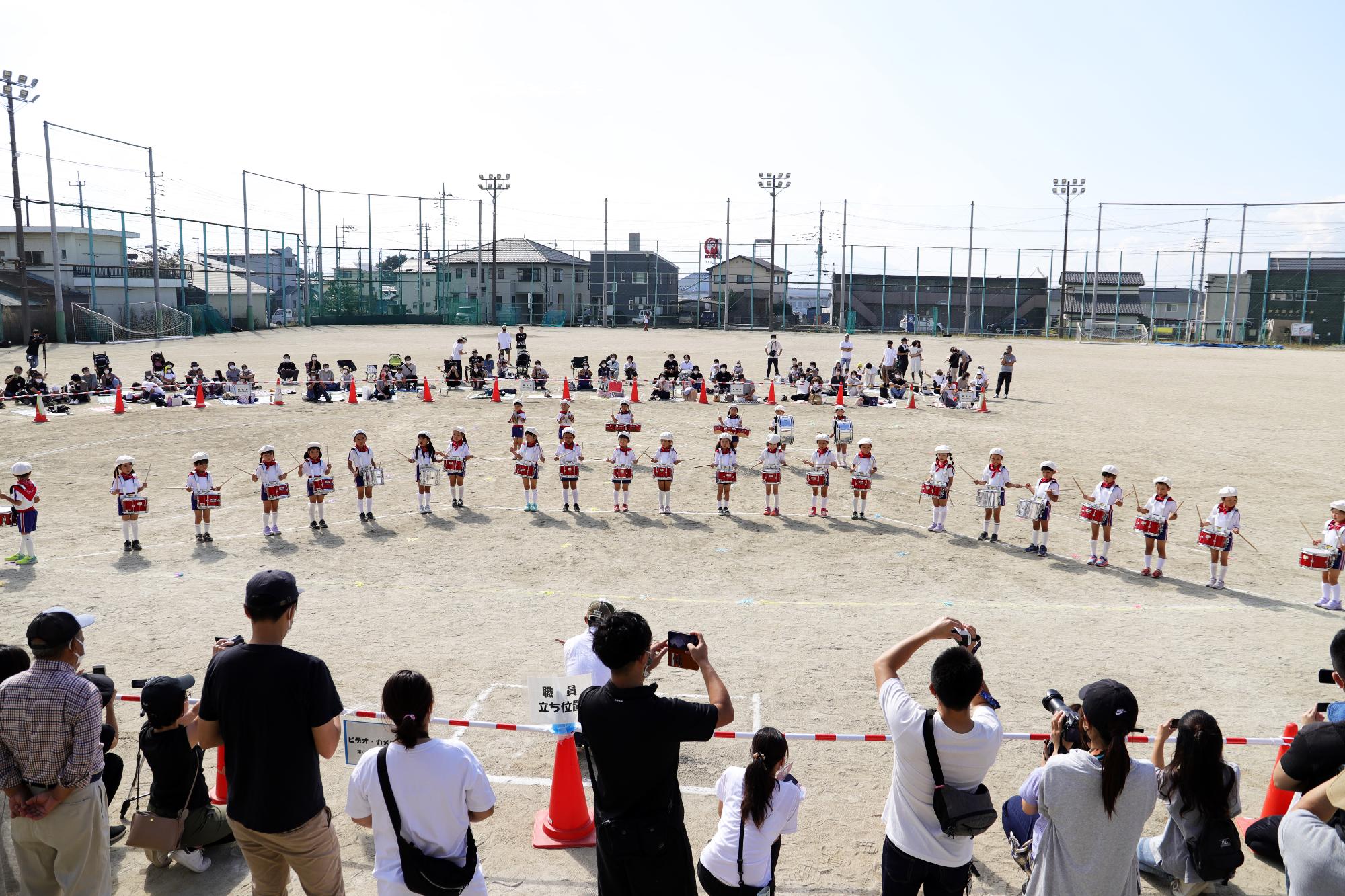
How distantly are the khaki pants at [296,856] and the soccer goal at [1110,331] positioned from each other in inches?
2649

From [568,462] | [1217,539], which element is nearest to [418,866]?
[1217,539]

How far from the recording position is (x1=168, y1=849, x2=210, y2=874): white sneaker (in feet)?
20.1

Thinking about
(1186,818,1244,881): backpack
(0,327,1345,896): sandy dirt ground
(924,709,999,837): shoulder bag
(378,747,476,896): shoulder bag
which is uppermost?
(924,709,999,837): shoulder bag

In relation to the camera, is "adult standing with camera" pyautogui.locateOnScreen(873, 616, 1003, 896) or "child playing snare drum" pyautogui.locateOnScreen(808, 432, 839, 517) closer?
"adult standing with camera" pyautogui.locateOnScreen(873, 616, 1003, 896)

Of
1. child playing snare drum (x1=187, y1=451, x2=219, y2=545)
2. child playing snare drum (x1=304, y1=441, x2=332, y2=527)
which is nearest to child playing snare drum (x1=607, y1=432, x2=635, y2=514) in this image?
child playing snare drum (x1=304, y1=441, x2=332, y2=527)

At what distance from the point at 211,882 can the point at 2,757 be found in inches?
75.9

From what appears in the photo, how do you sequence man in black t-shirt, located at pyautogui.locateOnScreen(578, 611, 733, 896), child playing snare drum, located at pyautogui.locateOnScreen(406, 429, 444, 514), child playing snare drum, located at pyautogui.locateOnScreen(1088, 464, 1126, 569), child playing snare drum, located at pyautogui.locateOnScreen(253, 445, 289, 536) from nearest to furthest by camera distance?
1. man in black t-shirt, located at pyautogui.locateOnScreen(578, 611, 733, 896)
2. child playing snare drum, located at pyautogui.locateOnScreen(1088, 464, 1126, 569)
3. child playing snare drum, located at pyautogui.locateOnScreen(253, 445, 289, 536)
4. child playing snare drum, located at pyautogui.locateOnScreen(406, 429, 444, 514)

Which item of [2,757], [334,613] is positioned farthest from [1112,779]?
[334,613]

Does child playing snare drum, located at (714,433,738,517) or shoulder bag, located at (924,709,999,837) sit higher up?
shoulder bag, located at (924,709,999,837)

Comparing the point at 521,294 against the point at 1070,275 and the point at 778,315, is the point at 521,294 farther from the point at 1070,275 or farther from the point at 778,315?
the point at 1070,275

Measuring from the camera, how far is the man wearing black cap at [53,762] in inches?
181

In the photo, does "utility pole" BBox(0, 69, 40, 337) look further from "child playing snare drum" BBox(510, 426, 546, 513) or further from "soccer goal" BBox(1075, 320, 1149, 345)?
→ "soccer goal" BBox(1075, 320, 1149, 345)

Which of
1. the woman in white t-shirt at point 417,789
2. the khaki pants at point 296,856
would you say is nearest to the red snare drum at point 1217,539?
the woman in white t-shirt at point 417,789

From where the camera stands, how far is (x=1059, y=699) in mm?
5055
